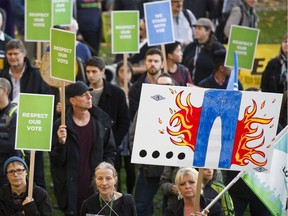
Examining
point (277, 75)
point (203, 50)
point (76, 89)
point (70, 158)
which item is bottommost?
point (70, 158)

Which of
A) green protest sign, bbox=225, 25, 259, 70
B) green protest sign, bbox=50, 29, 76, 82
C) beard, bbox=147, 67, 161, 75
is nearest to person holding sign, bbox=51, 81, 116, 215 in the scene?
green protest sign, bbox=50, 29, 76, 82

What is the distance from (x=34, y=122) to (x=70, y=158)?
3.19 feet

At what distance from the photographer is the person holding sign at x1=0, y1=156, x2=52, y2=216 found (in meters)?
12.1

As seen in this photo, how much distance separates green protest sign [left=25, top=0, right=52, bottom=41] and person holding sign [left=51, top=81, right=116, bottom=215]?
2618mm

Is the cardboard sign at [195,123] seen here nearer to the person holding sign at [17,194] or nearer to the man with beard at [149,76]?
the person holding sign at [17,194]

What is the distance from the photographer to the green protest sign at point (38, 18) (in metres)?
15.7

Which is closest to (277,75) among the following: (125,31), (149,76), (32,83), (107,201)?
(125,31)

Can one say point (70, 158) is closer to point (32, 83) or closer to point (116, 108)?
point (116, 108)

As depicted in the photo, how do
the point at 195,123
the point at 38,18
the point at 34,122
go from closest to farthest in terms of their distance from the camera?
1. the point at 195,123
2. the point at 34,122
3. the point at 38,18

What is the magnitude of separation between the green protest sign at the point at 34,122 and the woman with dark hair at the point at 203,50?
4.95 meters

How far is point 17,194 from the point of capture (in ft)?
39.9

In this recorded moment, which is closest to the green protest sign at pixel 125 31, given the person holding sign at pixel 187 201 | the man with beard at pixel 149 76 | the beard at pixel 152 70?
the man with beard at pixel 149 76

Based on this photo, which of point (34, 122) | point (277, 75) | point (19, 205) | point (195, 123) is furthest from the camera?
point (277, 75)

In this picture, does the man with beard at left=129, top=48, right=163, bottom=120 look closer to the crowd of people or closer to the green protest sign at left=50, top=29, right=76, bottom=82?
the crowd of people
